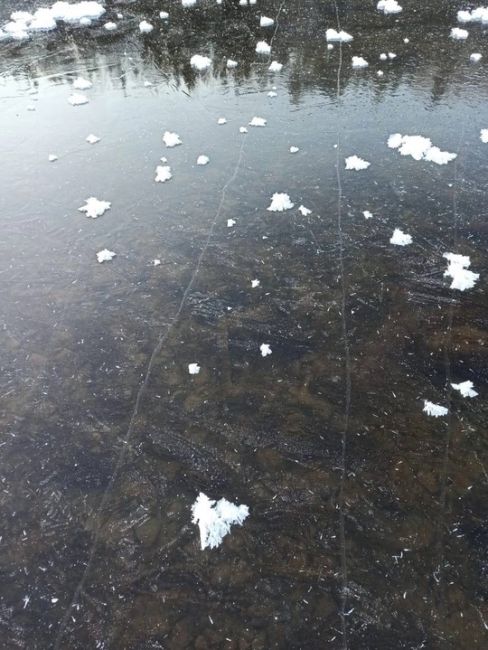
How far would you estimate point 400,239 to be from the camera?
5477 millimetres

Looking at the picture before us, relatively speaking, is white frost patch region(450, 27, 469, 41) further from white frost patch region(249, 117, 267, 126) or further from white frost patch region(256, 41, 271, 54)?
white frost patch region(249, 117, 267, 126)

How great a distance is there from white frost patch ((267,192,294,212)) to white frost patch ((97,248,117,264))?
1.99m

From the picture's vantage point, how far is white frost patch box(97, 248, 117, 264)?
17.9 feet

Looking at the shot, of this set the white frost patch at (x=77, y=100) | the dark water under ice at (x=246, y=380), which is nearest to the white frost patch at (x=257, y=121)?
the dark water under ice at (x=246, y=380)

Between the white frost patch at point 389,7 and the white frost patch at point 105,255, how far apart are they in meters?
9.52

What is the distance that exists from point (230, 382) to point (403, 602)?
208 centimetres

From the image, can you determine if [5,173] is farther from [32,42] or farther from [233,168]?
[32,42]

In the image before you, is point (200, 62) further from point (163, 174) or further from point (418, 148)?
point (418, 148)

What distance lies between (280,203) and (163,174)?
5.84 ft

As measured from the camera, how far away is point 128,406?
13.6 feet

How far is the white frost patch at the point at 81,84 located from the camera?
29.5ft

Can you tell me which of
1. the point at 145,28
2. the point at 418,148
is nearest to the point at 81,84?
the point at 145,28

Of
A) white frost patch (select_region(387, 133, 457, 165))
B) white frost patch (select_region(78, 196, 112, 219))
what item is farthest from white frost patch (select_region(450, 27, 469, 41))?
white frost patch (select_region(78, 196, 112, 219))

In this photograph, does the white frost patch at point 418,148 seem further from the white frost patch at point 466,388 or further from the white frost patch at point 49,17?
the white frost patch at point 49,17
